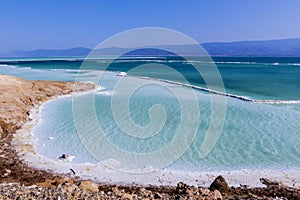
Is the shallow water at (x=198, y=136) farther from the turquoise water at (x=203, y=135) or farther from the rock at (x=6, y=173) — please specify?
the rock at (x=6, y=173)

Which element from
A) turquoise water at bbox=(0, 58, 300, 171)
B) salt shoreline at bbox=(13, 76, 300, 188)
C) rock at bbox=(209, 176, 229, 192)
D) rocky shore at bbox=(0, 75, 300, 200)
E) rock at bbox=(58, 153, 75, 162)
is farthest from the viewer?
turquoise water at bbox=(0, 58, 300, 171)

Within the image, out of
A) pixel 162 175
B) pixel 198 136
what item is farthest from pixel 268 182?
pixel 198 136

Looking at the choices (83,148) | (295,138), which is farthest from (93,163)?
(295,138)

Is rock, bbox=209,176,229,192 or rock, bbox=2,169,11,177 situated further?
rock, bbox=2,169,11,177

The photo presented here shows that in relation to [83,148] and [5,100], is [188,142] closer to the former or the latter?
[83,148]

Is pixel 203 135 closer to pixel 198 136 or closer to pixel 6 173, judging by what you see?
pixel 198 136

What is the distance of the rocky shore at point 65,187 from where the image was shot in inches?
243

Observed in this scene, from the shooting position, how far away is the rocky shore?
6.17 metres

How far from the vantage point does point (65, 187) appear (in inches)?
253

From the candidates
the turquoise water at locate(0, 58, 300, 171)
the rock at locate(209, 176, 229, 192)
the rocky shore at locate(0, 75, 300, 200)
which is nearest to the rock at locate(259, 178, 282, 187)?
the rocky shore at locate(0, 75, 300, 200)

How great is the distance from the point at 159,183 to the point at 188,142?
412 centimetres

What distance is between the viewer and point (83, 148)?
11992 millimetres

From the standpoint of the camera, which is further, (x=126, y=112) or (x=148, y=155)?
(x=126, y=112)

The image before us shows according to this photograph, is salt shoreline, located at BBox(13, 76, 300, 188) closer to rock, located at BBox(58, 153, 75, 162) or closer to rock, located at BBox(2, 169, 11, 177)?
rock, located at BBox(58, 153, 75, 162)
